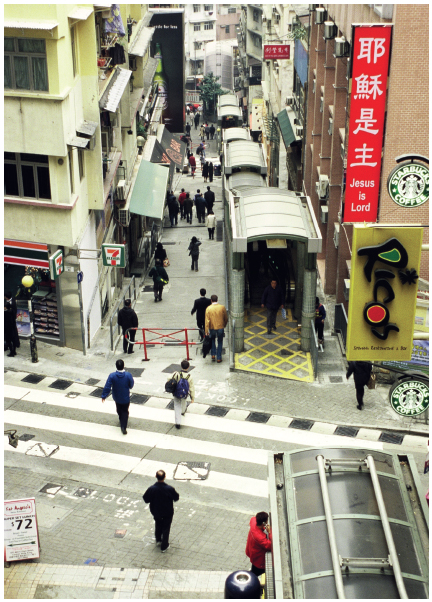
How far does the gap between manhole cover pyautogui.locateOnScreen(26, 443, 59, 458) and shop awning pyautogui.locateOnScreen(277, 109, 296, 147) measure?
68.0ft

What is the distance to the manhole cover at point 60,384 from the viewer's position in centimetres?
1772

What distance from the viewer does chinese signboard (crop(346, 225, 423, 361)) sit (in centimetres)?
984

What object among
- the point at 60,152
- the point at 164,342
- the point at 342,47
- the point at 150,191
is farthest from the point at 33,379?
the point at 342,47

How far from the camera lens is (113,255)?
19.2 metres

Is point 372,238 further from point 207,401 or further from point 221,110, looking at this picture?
point 221,110

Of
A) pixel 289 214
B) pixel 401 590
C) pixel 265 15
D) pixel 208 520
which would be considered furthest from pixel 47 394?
pixel 265 15

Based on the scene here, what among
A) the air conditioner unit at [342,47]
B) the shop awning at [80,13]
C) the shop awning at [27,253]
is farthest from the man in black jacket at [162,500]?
the air conditioner unit at [342,47]

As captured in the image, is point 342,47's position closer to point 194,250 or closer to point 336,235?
point 336,235

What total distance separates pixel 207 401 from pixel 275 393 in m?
1.60

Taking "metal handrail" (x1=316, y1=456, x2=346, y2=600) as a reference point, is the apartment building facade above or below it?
above

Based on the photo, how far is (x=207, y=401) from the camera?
1727 cm

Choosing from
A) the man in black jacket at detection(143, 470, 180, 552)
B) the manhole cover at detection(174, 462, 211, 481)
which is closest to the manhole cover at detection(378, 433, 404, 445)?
the manhole cover at detection(174, 462, 211, 481)

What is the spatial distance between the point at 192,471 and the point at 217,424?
192 centimetres

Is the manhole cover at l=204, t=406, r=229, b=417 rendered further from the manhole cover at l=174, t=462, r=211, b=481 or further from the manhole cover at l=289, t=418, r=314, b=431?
the manhole cover at l=174, t=462, r=211, b=481
